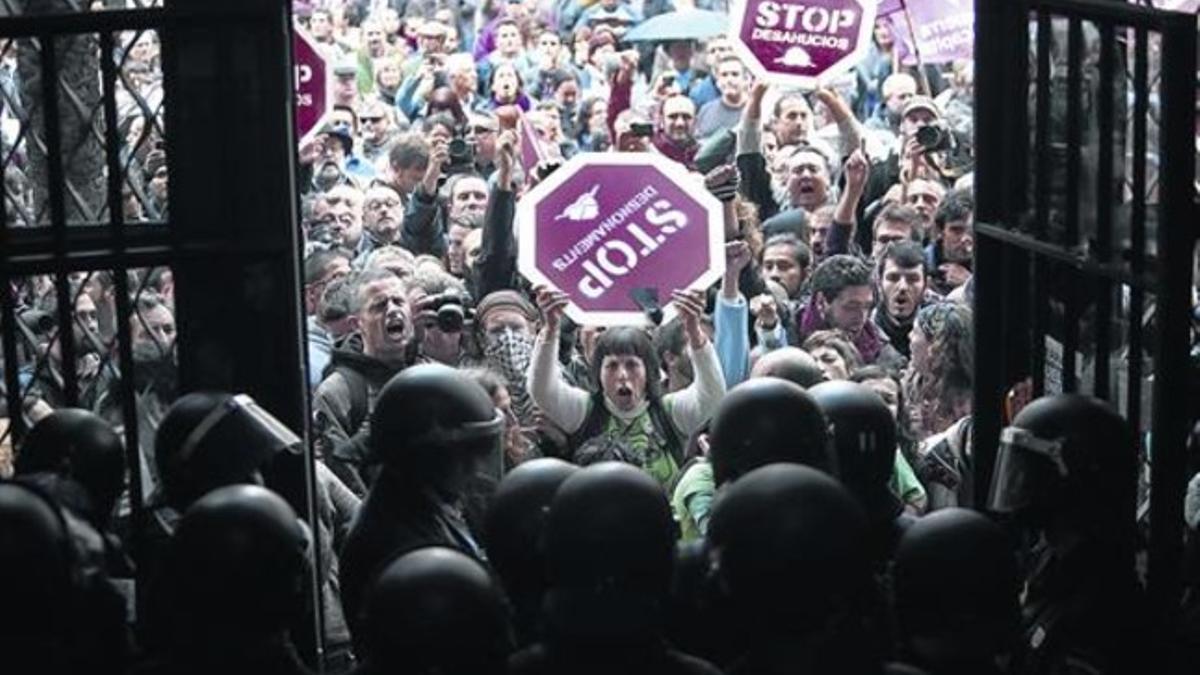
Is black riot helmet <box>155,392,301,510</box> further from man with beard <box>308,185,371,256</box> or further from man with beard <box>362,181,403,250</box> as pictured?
man with beard <box>308,185,371,256</box>

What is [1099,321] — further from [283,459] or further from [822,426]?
[283,459]

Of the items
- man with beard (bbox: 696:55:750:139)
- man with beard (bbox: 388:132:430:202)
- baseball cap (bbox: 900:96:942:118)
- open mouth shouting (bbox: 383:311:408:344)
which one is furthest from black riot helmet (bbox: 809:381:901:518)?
man with beard (bbox: 696:55:750:139)

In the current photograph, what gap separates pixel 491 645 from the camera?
4977 millimetres

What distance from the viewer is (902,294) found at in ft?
36.7

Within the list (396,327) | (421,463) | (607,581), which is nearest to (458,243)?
(396,327)

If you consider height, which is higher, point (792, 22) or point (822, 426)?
point (792, 22)

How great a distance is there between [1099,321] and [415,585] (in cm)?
193

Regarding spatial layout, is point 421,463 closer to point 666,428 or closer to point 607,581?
point 607,581

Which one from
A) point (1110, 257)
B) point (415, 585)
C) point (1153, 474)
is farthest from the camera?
point (1110, 257)

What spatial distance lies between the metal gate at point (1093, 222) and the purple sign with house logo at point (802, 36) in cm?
484

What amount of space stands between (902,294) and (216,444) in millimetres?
5825

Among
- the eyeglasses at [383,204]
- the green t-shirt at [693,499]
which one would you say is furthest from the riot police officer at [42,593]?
the eyeglasses at [383,204]

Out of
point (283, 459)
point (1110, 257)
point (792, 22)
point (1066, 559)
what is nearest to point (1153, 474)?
point (1066, 559)

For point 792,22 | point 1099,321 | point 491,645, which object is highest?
point 792,22
